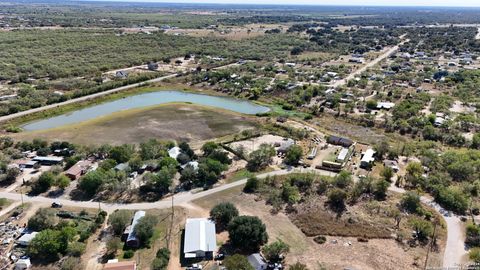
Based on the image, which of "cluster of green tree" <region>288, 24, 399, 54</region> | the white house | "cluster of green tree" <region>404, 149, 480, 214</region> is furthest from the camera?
"cluster of green tree" <region>288, 24, 399, 54</region>

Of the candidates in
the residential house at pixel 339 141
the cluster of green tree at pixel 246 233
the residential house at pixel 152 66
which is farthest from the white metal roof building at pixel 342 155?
the residential house at pixel 152 66

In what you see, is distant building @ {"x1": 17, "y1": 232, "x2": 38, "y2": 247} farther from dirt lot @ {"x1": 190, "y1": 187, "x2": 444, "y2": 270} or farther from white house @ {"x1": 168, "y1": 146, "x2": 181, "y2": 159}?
dirt lot @ {"x1": 190, "y1": 187, "x2": 444, "y2": 270}

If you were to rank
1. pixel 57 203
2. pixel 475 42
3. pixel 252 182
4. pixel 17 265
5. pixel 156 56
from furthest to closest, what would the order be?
1. pixel 475 42
2. pixel 156 56
3. pixel 252 182
4. pixel 57 203
5. pixel 17 265

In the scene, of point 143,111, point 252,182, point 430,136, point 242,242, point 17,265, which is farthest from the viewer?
point 143,111

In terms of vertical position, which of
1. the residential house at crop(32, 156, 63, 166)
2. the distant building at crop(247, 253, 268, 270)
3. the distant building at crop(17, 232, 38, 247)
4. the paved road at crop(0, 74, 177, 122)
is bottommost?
the distant building at crop(247, 253, 268, 270)

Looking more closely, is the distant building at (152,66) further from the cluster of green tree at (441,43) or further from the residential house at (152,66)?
the cluster of green tree at (441,43)

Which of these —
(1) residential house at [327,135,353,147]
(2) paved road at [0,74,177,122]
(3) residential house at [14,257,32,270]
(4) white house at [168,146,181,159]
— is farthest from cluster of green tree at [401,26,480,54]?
(3) residential house at [14,257,32,270]

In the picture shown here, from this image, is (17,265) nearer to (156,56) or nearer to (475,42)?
(156,56)

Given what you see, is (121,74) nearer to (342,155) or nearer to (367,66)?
(342,155)

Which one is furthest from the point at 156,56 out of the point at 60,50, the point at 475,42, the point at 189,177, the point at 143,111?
the point at 475,42
